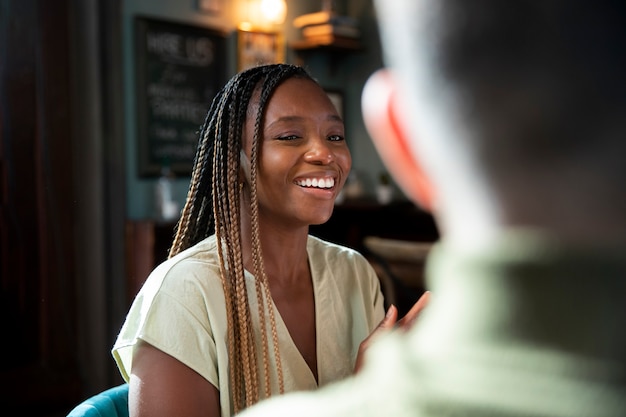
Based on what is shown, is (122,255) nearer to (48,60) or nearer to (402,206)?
(48,60)

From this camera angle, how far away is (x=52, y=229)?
325 cm

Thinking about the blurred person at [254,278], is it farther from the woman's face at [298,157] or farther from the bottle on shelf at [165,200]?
the bottle on shelf at [165,200]

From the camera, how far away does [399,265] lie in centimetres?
331

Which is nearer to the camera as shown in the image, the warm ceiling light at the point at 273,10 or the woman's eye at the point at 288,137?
the woman's eye at the point at 288,137

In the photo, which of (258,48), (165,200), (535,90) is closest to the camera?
(535,90)

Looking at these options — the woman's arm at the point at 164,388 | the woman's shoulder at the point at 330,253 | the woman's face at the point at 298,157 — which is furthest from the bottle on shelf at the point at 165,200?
the woman's arm at the point at 164,388

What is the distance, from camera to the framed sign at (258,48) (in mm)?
4355

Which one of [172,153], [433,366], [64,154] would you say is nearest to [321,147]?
[433,366]

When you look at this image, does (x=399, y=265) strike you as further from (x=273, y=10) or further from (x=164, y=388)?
(x=164, y=388)

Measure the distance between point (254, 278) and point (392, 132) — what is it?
957 millimetres

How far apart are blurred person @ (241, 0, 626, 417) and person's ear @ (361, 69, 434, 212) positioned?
0.03 m

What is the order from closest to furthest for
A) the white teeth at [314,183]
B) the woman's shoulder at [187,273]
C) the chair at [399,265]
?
the woman's shoulder at [187,273] < the white teeth at [314,183] < the chair at [399,265]

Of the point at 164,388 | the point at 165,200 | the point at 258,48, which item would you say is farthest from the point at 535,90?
the point at 258,48

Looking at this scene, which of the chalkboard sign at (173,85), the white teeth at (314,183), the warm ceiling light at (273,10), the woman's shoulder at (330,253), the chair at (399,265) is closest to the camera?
the white teeth at (314,183)
